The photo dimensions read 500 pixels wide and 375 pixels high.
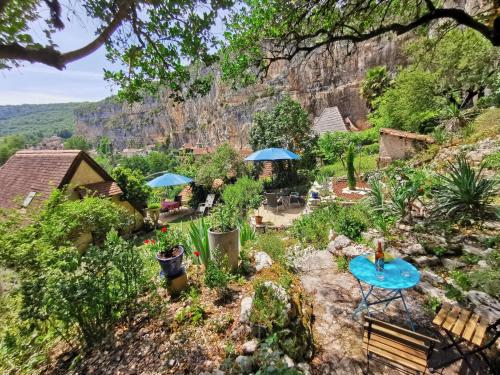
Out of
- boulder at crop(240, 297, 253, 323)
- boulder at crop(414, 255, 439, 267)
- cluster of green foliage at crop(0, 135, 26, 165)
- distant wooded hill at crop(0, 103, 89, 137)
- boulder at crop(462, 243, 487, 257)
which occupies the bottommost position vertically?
boulder at crop(414, 255, 439, 267)

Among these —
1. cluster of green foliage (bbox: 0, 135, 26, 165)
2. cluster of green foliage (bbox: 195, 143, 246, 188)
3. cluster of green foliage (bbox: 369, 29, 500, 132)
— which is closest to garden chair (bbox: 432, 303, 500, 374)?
cluster of green foliage (bbox: 369, 29, 500, 132)

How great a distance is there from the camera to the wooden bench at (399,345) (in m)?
2.05

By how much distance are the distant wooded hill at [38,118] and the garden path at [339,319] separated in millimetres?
134161

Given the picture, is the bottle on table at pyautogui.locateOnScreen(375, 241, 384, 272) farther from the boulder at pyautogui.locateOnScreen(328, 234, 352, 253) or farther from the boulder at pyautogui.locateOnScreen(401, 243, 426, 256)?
the boulder at pyautogui.locateOnScreen(328, 234, 352, 253)

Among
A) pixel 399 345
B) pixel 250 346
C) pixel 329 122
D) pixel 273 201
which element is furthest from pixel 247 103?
pixel 399 345

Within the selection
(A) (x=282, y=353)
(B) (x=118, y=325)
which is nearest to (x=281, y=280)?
(A) (x=282, y=353)

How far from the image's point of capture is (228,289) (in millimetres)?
3277

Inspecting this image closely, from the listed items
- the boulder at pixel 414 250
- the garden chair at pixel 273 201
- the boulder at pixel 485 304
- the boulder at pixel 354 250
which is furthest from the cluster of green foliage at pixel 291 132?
the boulder at pixel 485 304

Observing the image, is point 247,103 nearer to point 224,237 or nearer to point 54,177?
point 54,177

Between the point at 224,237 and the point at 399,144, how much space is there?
38.4 feet

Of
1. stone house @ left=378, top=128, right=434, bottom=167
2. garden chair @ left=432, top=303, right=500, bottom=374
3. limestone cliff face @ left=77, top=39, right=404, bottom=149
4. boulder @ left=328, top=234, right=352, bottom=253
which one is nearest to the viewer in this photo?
garden chair @ left=432, top=303, right=500, bottom=374

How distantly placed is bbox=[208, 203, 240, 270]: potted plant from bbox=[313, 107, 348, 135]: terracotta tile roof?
1080 inches

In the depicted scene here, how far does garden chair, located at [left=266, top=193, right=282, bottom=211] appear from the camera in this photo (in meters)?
10.4

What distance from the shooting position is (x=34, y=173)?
11539 mm
